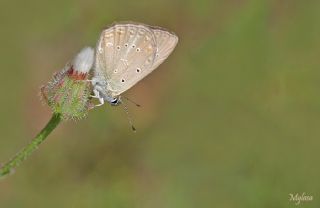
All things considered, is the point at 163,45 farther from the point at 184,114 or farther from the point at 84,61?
the point at 184,114

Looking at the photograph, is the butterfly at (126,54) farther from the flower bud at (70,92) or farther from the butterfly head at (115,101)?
the flower bud at (70,92)

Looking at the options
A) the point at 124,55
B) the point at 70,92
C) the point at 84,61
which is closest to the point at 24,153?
the point at 70,92

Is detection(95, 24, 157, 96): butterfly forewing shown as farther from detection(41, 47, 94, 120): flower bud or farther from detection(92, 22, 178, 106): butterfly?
detection(41, 47, 94, 120): flower bud

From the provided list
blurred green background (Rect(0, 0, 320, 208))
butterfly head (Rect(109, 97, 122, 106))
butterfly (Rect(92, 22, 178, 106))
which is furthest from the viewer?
blurred green background (Rect(0, 0, 320, 208))

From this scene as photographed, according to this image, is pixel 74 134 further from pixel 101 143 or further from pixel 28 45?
pixel 28 45

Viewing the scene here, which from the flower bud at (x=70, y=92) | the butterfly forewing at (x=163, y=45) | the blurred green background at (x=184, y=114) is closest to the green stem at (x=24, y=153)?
the flower bud at (x=70, y=92)

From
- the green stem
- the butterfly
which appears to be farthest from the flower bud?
the butterfly

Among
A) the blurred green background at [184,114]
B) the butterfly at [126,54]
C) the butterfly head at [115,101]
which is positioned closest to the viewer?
the butterfly at [126,54]
